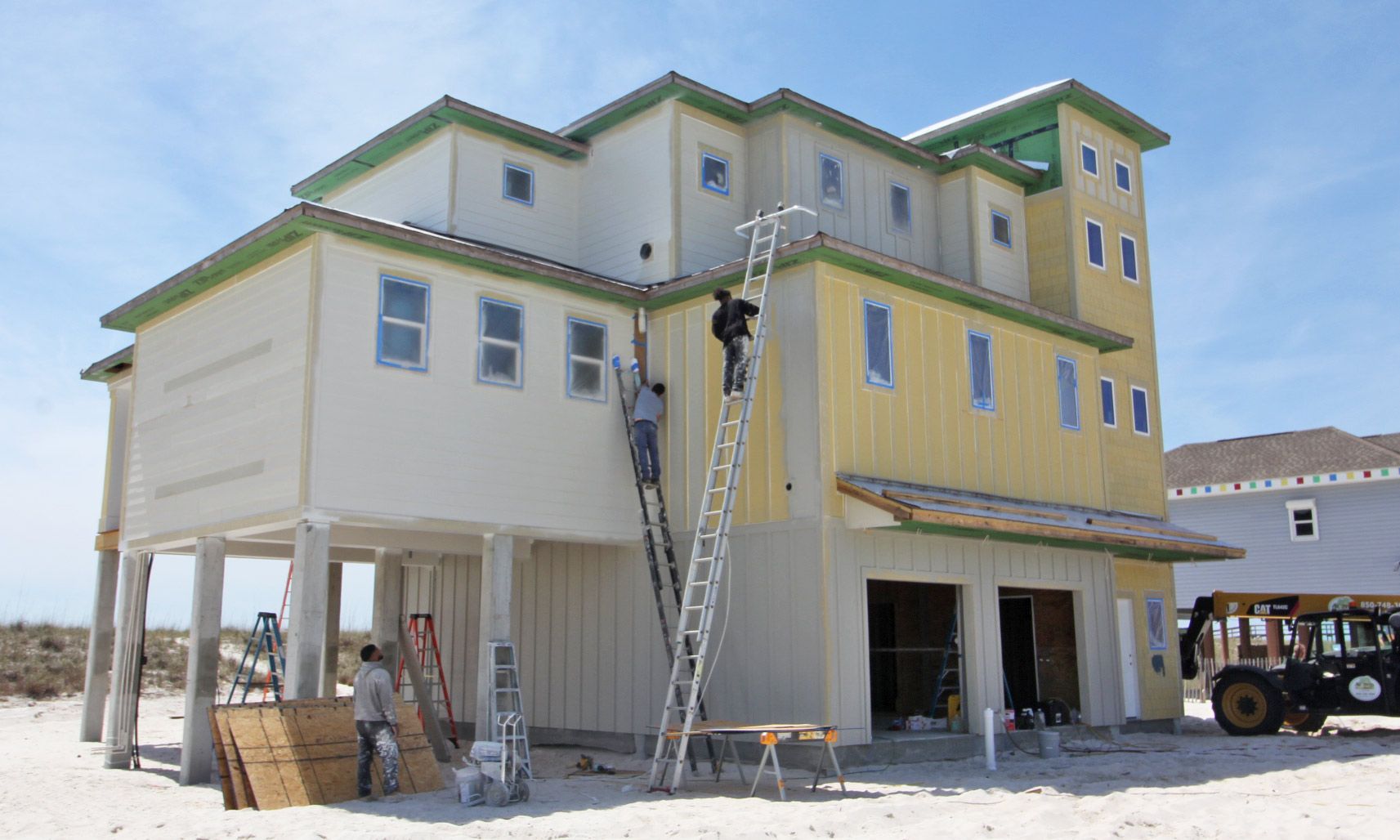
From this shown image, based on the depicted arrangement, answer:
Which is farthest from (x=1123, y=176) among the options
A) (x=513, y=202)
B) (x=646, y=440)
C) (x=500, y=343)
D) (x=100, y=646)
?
(x=100, y=646)

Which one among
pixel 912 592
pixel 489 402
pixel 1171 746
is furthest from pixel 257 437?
pixel 1171 746

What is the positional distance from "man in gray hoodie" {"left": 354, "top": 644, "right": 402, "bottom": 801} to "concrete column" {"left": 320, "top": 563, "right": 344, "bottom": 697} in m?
8.96

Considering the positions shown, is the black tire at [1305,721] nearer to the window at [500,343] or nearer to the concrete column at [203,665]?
the window at [500,343]

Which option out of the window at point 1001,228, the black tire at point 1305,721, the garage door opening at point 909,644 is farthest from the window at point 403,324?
the black tire at point 1305,721

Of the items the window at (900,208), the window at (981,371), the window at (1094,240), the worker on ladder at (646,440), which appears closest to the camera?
the worker on ladder at (646,440)

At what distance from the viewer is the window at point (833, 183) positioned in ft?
68.7

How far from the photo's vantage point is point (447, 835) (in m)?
10.8

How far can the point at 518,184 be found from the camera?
21172mm

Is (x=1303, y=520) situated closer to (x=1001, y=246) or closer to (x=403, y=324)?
(x=1001, y=246)

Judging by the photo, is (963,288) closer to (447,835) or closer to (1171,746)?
(1171,746)

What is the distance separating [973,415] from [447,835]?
1049 cm

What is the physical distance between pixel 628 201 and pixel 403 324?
6.08m

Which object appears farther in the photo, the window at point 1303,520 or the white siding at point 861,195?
the window at point 1303,520

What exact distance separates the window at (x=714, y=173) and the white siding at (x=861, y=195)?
3.53 feet
